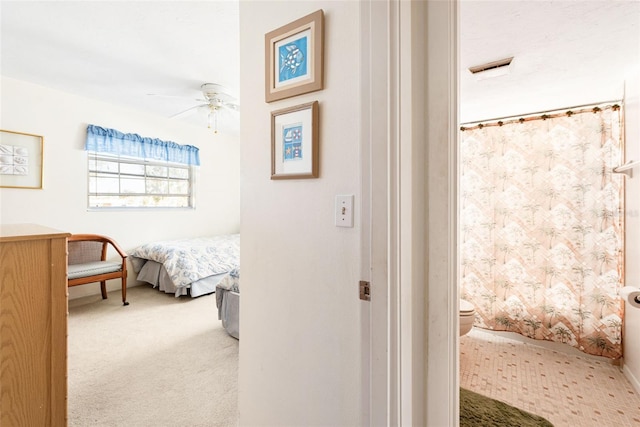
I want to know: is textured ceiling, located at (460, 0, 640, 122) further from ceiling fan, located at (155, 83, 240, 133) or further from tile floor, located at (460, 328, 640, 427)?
ceiling fan, located at (155, 83, 240, 133)

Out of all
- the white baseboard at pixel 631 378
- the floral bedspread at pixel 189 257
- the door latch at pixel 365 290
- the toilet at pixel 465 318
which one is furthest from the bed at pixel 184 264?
the white baseboard at pixel 631 378

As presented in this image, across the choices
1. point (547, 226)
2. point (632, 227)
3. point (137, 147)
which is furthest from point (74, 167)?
point (632, 227)

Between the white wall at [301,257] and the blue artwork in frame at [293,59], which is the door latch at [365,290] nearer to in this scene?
the white wall at [301,257]

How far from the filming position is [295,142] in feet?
3.84

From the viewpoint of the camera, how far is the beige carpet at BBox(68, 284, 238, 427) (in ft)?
5.41

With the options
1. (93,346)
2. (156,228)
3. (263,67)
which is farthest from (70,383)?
(156,228)

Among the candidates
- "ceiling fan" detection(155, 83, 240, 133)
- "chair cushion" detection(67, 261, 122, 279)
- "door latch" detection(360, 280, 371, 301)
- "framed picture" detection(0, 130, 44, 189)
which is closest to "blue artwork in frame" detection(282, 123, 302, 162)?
"door latch" detection(360, 280, 371, 301)

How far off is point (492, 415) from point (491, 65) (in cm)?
219

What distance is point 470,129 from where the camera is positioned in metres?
2.93

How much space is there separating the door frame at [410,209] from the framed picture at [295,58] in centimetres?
23

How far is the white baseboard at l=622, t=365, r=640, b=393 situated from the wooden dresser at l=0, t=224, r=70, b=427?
3.26 metres

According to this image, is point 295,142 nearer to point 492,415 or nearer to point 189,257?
point 492,415

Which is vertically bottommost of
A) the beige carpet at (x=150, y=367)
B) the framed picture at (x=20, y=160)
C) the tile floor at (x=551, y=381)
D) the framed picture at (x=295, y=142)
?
the tile floor at (x=551, y=381)

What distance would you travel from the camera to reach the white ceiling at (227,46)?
5.08 feet
